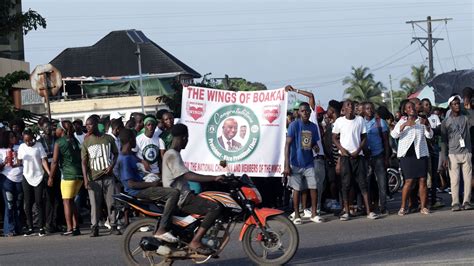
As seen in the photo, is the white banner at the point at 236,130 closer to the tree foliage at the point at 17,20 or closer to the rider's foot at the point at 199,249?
the rider's foot at the point at 199,249

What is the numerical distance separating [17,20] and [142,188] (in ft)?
39.7

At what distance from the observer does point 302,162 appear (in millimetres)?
16188

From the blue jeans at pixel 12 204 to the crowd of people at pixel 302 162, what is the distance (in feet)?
0.05

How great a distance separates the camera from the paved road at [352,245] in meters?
11.6

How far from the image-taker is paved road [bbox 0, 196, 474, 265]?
11.6m

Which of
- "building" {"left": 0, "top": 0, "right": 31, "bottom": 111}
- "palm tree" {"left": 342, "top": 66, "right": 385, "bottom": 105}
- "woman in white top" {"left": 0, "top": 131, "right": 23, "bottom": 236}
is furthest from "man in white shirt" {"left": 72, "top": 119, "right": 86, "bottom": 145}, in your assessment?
"palm tree" {"left": 342, "top": 66, "right": 385, "bottom": 105}

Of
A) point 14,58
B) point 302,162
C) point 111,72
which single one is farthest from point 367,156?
point 111,72

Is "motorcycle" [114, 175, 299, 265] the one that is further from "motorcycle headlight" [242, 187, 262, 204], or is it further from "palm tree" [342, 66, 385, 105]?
"palm tree" [342, 66, 385, 105]

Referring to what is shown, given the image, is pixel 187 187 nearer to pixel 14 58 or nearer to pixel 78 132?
pixel 78 132

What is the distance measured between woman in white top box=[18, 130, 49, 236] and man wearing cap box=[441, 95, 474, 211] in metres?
6.70

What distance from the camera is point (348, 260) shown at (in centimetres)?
1145

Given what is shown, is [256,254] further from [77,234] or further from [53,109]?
[53,109]

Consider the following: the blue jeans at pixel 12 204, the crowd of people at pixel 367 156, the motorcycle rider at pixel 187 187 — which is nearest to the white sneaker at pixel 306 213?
the crowd of people at pixel 367 156

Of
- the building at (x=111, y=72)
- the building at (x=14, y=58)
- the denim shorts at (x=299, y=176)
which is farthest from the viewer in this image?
the building at (x=111, y=72)
